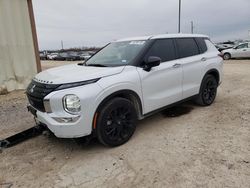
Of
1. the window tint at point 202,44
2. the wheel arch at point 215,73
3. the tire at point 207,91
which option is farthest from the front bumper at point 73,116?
the wheel arch at point 215,73

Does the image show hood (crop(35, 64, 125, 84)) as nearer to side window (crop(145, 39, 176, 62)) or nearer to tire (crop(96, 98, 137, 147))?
tire (crop(96, 98, 137, 147))

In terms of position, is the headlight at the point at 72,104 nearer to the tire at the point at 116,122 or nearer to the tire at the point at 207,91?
the tire at the point at 116,122

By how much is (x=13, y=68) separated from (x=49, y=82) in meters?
6.12

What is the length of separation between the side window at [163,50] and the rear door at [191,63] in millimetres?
223

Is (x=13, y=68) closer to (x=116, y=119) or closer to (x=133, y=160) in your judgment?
(x=116, y=119)

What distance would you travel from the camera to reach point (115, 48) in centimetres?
468

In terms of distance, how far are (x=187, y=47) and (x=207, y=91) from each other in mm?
1275

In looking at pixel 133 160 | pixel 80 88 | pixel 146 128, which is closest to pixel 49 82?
pixel 80 88

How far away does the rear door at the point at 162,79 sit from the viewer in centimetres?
402

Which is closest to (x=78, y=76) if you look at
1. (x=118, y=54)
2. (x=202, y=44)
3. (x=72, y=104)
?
(x=72, y=104)

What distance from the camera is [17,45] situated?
859 cm

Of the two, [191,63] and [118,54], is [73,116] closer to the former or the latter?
[118,54]

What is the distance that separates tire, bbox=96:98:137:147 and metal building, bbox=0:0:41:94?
6249 millimetres

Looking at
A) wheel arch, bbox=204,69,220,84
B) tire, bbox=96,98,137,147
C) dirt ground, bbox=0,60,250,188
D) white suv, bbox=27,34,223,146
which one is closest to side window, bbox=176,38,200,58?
white suv, bbox=27,34,223,146
